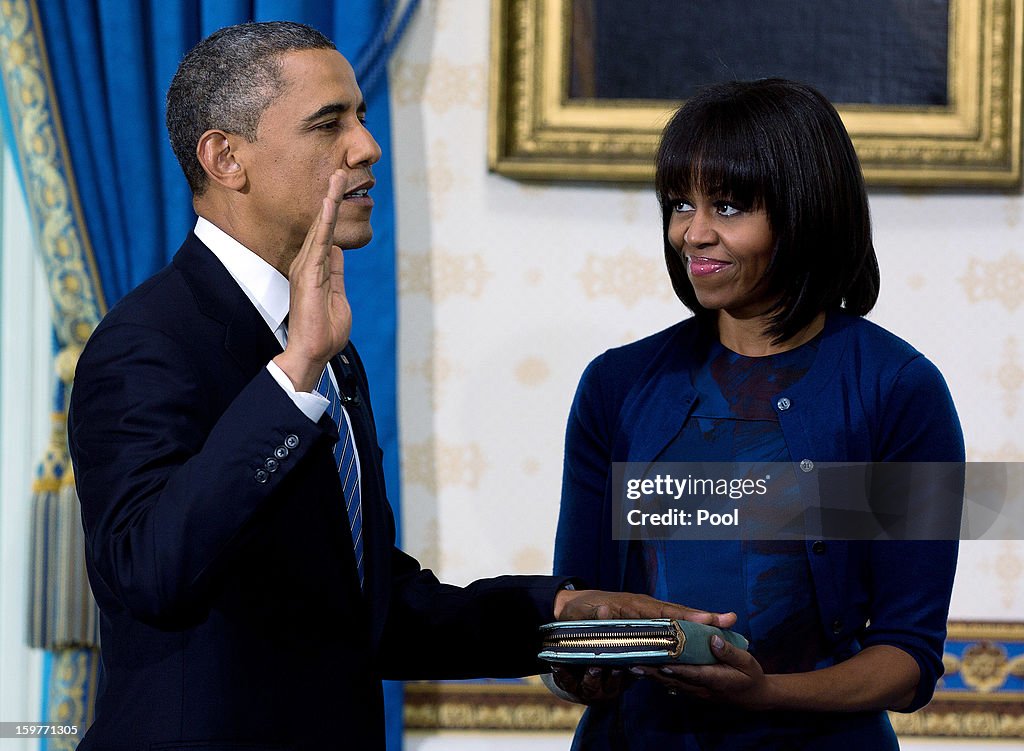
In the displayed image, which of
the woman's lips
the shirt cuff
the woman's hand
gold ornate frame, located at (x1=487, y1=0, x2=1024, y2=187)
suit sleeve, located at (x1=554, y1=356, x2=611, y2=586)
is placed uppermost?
gold ornate frame, located at (x1=487, y1=0, x2=1024, y2=187)

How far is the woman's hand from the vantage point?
5.21 ft

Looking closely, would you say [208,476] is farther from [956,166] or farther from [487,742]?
[956,166]

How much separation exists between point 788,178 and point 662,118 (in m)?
1.31

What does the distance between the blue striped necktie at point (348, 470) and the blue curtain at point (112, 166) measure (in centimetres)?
136

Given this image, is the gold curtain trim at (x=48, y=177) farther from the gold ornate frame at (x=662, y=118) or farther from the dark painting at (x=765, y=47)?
the dark painting at (x=765, y=47)

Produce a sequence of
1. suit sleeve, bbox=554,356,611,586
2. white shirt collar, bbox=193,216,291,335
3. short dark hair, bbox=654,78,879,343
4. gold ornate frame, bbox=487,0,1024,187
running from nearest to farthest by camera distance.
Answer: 1. white shirt collar, bbox=193,216,291,335
2. short dark hair, bbox=654,78,879,343
3. suit sleeve, bbox=554,356,611,586
4. gold ornate frame, bbox=487,0,1024,187

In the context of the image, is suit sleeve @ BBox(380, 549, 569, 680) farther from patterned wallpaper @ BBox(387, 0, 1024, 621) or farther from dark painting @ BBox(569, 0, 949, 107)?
dark painting @ BBox(569, 0, 949, 107)

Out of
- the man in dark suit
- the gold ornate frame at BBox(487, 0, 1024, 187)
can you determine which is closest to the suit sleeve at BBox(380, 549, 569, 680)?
the man in dark suit

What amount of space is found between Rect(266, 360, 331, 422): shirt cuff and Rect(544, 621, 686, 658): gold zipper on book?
18.7 inches

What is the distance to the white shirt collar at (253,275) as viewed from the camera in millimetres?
1627

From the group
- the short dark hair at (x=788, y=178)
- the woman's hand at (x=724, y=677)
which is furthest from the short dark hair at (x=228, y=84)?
the woman's hand at (x=724, y=677)

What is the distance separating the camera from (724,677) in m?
1.60

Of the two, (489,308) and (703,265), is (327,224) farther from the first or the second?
(489,308)

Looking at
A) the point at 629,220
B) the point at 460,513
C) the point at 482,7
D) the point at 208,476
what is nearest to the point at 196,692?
the point at 208,476
